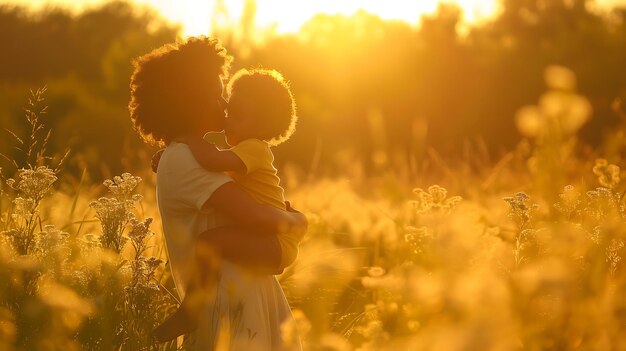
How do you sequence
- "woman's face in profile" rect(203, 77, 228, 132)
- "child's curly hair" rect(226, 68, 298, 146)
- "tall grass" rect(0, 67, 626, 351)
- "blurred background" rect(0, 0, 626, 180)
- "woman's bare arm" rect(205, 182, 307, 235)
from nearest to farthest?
"tall grass" rect(0, 67, 626, 351) < "woman's bare arm" rect(205, 182, 307, 235) < "woman's face in profile" rect(203, 77, 228, 132) < "child's curly hair" rect(226, 68, 298, 146) < "blurred background" rect(0, 0, 626, 180)

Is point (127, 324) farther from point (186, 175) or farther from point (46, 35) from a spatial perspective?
point (46, 35)

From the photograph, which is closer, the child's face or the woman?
the woman

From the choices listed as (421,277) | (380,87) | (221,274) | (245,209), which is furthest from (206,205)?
(380,87)

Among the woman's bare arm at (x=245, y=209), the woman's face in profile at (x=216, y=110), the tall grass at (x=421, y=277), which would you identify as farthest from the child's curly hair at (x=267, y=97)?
the tall grass at (x=421, y=277)

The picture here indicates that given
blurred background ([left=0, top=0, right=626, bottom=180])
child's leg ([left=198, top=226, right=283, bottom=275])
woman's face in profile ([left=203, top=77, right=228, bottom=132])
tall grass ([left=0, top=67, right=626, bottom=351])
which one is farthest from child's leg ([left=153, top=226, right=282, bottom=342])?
blurred background ([left=0, top=0, right=626, bottom=180])

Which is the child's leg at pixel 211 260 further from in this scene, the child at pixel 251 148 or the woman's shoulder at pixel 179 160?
the woman's shoulder at pixel 179 160

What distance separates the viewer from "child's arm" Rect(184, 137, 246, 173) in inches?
138

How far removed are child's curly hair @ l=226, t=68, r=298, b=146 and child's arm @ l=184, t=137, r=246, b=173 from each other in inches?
14.9

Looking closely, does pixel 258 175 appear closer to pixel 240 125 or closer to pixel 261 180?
pixel 261 180

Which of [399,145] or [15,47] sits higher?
[15,47]

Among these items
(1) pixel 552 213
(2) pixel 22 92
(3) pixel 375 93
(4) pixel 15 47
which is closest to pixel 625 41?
(3) pixel 375 93

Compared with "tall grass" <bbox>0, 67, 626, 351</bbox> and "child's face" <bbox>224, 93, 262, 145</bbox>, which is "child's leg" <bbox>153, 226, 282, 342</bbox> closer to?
"tall grass" <bbox>0, 67, 626, 351</bbox>

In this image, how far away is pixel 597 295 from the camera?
262 cm

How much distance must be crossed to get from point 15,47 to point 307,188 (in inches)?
1593
